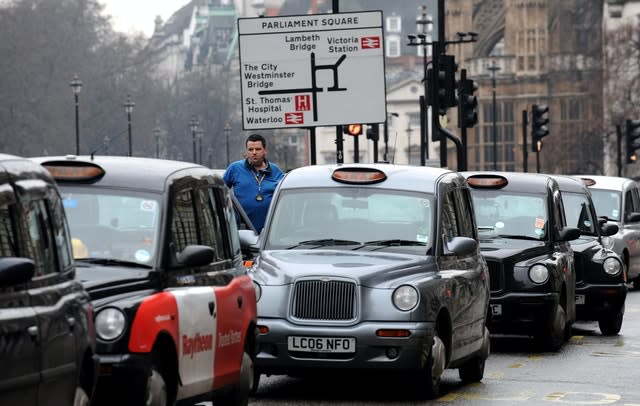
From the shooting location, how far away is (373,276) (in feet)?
42.2

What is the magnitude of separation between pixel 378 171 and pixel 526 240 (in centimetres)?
448

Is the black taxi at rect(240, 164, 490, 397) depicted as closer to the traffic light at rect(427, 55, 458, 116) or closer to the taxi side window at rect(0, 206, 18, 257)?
the taxi side window at rect(0, 206, 18, 257)

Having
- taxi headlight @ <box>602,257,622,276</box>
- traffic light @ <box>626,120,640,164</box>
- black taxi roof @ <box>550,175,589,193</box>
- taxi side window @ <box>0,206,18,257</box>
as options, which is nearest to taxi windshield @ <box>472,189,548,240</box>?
taxi headlight @ <box>602,257,622,276</box>

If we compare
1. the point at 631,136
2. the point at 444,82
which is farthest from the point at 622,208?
the point at 631,136

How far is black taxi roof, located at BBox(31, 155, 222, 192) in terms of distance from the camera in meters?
10.6

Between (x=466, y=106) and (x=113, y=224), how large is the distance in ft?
85.3

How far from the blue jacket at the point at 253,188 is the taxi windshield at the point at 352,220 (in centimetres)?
254

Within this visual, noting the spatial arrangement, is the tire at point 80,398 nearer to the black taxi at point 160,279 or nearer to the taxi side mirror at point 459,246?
the black taxi at point 160,279

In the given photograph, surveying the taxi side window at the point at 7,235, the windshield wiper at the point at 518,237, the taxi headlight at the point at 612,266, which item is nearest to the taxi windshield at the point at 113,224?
the taxi side window at the point at 7,235

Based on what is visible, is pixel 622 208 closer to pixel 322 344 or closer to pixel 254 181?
pixel 254 181

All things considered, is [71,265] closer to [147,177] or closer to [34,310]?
[34,310]

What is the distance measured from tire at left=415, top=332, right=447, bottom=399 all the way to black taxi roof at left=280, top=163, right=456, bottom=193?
155cm

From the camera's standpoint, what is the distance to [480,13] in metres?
136

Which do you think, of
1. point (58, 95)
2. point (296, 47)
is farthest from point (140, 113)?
point (296, 47)
